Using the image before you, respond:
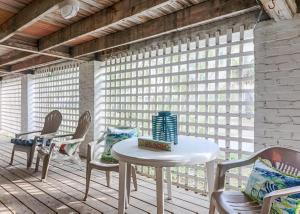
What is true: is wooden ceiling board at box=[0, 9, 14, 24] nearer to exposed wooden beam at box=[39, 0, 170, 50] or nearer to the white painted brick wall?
exposed wooden beam at box=[39, 0, 170, 50]

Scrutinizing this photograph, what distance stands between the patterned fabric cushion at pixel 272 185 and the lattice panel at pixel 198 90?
38.4 inches

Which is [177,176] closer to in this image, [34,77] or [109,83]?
[109,83]

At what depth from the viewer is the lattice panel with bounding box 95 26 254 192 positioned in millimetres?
2762

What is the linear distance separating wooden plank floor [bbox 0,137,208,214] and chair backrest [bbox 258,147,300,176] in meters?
1.11

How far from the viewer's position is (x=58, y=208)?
2670 millimetres

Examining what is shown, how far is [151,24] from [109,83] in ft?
5.29

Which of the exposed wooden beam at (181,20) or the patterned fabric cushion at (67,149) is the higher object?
the exposed wooden beam at (181,20)

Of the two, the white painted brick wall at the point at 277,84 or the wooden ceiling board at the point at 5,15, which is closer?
the white painted brick wall at the point at 277,84

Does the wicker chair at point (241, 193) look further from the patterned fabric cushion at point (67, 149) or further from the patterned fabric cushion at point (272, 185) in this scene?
the patterned fabric cushion at point (67, 149)

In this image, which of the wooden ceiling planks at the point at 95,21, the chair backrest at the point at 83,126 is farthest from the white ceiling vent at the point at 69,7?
the chair backrest at the point at 83,126

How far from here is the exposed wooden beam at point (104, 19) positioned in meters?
Answer: 2.53

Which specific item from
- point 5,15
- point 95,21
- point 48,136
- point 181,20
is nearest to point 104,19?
point 95,21

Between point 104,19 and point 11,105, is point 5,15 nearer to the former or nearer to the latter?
point 104,19

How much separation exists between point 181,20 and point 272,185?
2051mm
